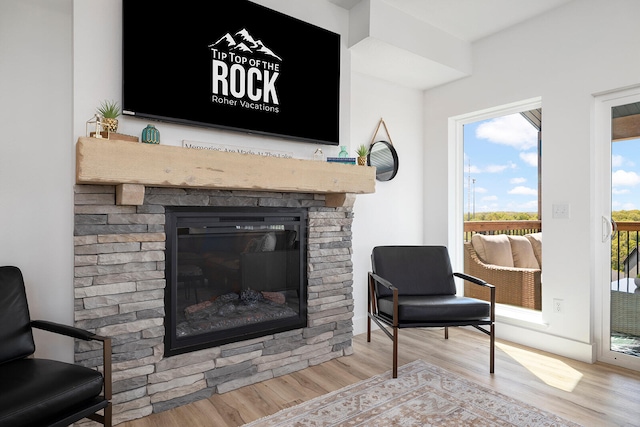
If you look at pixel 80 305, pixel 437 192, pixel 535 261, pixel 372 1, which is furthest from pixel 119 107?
pixel 535 261

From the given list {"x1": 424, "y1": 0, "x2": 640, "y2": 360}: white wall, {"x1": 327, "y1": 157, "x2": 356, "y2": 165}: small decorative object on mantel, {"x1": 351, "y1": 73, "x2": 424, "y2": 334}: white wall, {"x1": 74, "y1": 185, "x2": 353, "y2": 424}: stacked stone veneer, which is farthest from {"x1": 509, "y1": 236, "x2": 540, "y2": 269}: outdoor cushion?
{"x1": 74, "y1": 185, "x2": 353, "y2": 424}: stacked stone veneer

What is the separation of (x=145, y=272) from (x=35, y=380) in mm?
697

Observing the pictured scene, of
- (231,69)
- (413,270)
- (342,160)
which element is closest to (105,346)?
(231,69)

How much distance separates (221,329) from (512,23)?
337 centimetres

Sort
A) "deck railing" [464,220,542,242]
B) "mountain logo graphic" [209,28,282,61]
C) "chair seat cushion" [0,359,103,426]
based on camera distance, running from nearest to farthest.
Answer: "chair seat cushion" [0,359,103,426] < "mountain logo graphic" [209,28,282,61] < "deck railing" [464,220,542,242]

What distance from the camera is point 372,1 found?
2.88 metres

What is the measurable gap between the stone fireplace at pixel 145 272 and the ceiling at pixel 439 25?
121 centimetres

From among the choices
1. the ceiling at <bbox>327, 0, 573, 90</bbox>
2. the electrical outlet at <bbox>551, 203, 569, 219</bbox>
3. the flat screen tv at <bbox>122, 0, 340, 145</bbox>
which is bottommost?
the electrical outlet at <bbox>551, 203, 569, 219</bbox>

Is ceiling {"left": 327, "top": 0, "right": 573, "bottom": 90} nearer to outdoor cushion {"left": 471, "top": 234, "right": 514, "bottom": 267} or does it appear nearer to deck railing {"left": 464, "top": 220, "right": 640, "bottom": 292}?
outdoor cushion {"left": 471, "top": 234, "right": 514, "bottom": 267}

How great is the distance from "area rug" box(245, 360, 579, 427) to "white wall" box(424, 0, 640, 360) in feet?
3.69

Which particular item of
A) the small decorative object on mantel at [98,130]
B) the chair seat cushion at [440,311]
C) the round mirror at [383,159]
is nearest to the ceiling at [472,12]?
the round mirror at [383,159]

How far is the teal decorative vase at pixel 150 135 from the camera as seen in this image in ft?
6.73

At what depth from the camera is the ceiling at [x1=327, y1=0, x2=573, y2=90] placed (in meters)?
2.96

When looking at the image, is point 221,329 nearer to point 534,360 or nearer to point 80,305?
point 80,305
